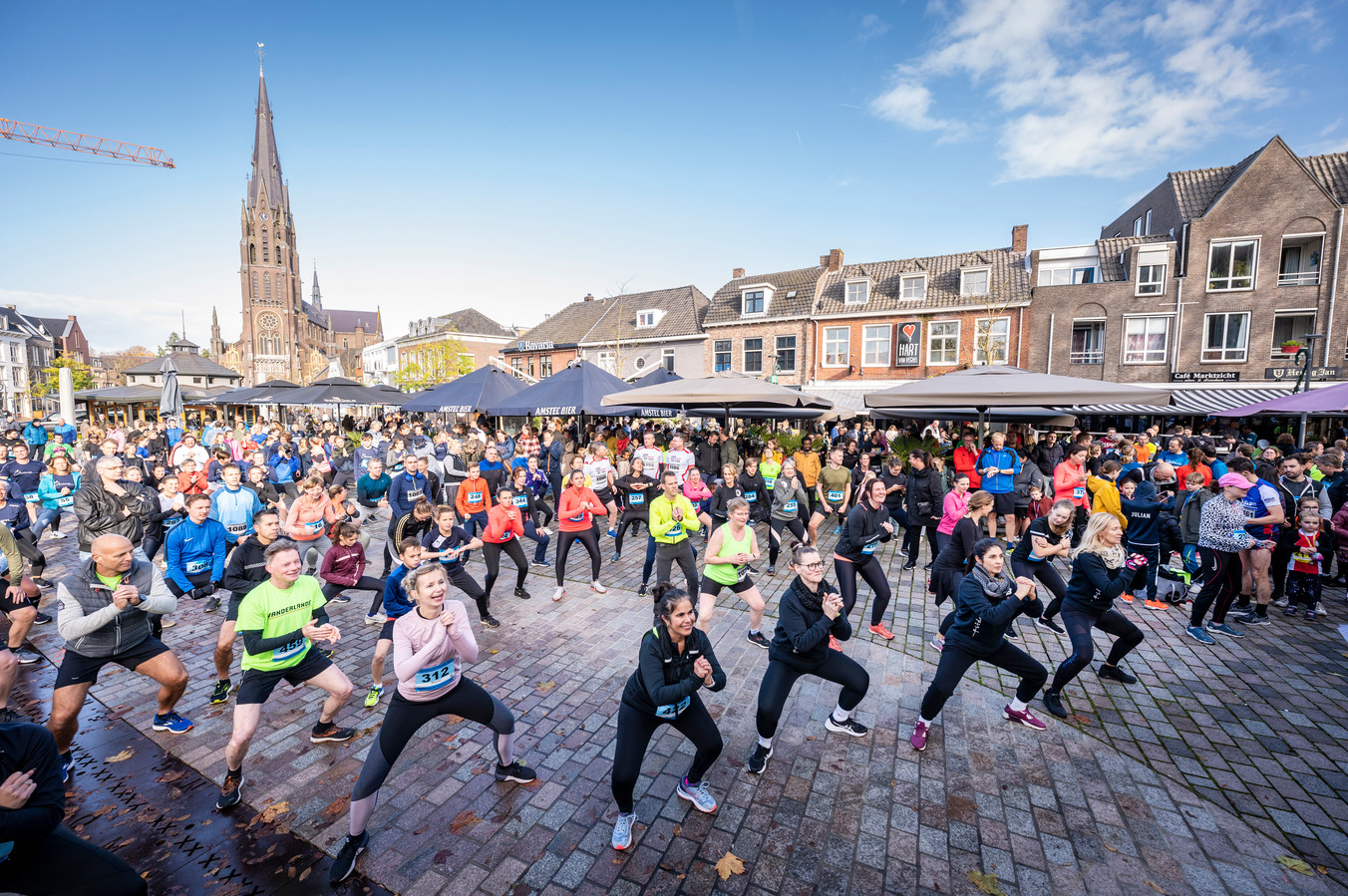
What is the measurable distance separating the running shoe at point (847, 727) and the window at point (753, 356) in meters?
26.9

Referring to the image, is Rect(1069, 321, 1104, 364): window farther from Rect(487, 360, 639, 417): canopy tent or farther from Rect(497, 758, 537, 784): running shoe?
Rect(497, 758, 537, 784): running shoe

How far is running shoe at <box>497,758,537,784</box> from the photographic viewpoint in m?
3.95

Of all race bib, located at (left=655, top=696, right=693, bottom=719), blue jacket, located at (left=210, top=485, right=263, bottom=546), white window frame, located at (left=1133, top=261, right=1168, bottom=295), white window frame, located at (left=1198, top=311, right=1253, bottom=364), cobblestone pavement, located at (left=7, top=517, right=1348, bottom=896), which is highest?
white window frame, located at (left=1133, top=261, right=1168, bottom=295)

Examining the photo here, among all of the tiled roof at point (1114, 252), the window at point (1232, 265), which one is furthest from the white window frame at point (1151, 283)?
the window at point (1232, 265)

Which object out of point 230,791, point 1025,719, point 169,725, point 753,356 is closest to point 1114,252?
point 753,356

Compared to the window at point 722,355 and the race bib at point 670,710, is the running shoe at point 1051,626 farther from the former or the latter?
the window at point 722,355

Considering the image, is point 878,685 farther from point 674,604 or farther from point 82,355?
point 82,355

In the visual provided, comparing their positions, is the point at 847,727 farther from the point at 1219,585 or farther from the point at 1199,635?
the point at 1219,585

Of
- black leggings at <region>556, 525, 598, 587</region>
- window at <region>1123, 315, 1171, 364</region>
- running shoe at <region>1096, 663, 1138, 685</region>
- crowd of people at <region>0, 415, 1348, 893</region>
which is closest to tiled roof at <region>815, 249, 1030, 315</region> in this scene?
window at <region>1123, 315, 1171, 364</region>

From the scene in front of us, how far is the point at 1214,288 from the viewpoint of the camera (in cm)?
2252

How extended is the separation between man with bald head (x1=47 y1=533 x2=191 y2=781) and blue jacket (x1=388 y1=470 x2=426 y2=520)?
3.39 meters

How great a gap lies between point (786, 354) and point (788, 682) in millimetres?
27166

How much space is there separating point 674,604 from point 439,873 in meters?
2.07

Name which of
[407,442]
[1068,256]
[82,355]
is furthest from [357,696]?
[82,355]
